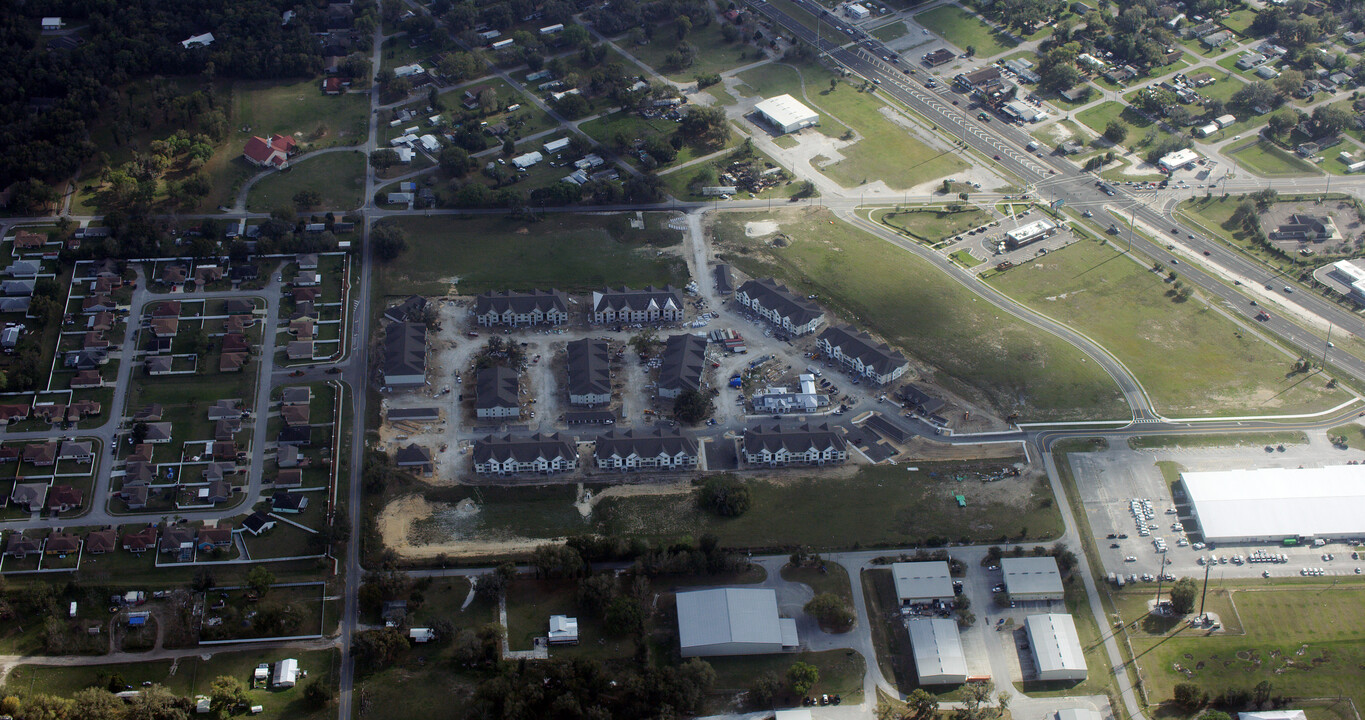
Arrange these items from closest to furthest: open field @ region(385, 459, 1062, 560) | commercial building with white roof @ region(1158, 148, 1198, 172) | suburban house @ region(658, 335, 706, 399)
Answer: open field @ region(385, 459, 1062, 560), suburban house @ region(658, 335, 706, 399), commercial building with white roof @ region(1158, 148, 1198, 172)

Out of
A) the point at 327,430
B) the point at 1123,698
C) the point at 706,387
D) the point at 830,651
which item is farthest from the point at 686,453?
the point at 1123,698

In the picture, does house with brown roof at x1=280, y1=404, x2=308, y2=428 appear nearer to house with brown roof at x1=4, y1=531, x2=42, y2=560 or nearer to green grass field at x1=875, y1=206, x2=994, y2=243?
house with brown roof at x1=4, y1=531, x2=42, y2=560

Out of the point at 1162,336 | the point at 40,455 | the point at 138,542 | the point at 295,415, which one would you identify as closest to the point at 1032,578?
the point at 1162,336

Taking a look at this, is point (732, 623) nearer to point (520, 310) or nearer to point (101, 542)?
point (520, 310)

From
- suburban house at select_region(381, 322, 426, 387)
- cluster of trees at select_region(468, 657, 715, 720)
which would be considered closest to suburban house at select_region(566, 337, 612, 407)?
suburban house at select_region(381, 322, 426, 387)

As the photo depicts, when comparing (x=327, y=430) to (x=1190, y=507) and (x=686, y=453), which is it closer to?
(x=686, y=453)
